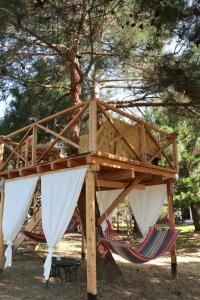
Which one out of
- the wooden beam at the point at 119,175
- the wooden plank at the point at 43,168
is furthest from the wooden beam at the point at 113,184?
the wooden plank at the point at 43,168

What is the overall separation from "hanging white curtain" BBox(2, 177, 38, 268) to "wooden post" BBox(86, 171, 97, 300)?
128cm

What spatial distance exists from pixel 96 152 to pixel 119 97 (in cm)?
369

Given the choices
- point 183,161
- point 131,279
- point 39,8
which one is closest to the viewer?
point 39,8

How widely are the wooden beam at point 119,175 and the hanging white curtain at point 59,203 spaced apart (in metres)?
0.94

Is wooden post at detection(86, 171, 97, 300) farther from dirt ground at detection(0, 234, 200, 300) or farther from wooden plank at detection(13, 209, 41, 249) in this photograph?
wooden plank at detection(13, 209, 41, 249)

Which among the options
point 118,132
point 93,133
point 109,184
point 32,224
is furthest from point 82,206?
point 32,224

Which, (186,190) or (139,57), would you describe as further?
(186,190)

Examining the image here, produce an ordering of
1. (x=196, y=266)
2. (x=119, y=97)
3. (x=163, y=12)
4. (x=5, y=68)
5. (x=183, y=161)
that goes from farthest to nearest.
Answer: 1. (x=183, y=161)
2. (x=119, y=97)
3. (x=196, y=266)
4. (x=5, y=68)
5. (x=163, y=12)

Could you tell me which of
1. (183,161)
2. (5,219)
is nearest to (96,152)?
(5,219)

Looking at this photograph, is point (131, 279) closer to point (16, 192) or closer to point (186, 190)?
point (16, 192)

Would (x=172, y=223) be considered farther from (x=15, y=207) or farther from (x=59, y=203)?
(x=15, y=207)

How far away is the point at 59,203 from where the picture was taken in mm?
5113

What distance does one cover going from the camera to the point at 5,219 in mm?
6258

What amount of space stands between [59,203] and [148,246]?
5.43 ft
